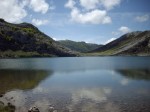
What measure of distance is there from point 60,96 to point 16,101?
8290 millimetres

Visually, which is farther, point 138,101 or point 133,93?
→ point 133,93

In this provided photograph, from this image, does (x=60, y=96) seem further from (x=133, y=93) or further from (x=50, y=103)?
(x=133, y=93)

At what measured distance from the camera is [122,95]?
43688 millimetres

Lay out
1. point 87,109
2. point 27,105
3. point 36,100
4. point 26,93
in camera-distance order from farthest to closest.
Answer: point 26,93
point 36,100
point 27,105
point 87,109

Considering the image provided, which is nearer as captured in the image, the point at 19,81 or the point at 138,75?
the point at 19,81

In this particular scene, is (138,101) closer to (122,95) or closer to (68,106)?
(122,95)

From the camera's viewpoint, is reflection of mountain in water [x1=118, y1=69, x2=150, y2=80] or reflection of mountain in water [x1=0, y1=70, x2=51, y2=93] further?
reflection of mountain in water [x1=118, y1=69, x2=150, y2=80]

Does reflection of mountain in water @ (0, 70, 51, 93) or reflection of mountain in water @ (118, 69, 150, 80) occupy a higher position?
reflection of mountain in water @ (118, 69, 150, 80)

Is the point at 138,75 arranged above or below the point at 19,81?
above

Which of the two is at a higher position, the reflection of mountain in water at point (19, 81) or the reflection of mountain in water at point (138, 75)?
the reflection of mountain in water at point (138, 75)

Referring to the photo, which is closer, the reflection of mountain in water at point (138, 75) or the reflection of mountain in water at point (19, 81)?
the reflection of mountain in water at point (19, 81)

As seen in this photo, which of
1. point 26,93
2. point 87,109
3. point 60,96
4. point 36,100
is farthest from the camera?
point 26,93

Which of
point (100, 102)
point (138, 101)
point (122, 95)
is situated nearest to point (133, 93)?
point (122, 95)

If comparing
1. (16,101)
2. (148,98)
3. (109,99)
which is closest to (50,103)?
(16,101)
